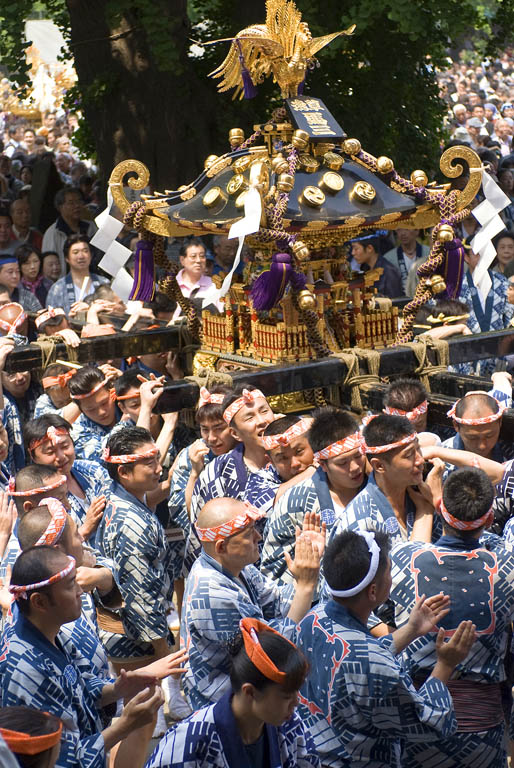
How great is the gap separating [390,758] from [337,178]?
12.9 ft

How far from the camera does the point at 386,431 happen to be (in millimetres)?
4645

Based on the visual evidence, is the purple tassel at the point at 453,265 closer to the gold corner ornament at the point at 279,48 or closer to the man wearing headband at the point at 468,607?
the gold corner ornament at the point at 279,48

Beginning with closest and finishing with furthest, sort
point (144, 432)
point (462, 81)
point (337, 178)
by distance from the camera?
point (144, 432) < point (337, 178) < point (462, 81)

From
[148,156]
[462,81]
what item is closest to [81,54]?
[148,156]

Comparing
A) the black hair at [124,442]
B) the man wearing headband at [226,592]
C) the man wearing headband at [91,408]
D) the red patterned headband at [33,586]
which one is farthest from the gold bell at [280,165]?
the red patterned headband at [33,586]

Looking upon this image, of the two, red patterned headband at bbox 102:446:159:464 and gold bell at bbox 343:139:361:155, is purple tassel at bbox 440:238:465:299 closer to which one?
gold bell at bbox 343:139:361:155

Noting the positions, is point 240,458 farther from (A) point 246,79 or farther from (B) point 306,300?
(A) point 246,79

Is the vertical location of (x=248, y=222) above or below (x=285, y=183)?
below

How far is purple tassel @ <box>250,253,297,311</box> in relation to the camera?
249 inches

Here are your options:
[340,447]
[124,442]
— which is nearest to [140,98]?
[124,442]

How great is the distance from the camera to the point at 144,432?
204 inches

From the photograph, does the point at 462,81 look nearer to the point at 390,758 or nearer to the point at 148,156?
the point at 148,156

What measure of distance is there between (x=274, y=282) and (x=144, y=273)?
1.40 meters

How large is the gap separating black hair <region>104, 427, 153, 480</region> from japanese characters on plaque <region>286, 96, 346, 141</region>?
2.40 metres
